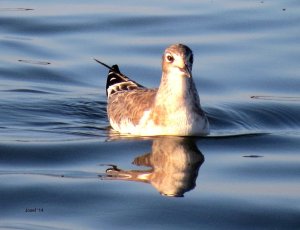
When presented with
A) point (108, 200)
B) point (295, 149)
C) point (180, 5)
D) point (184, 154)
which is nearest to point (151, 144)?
point (184, 154)

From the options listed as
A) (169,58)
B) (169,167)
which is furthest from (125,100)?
(169,167)

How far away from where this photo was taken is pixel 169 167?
1320 cm

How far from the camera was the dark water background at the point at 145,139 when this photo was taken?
11.5m

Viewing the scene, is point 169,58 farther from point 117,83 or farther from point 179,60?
point 117,83

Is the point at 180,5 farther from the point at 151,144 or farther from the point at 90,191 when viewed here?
the point at 90,191

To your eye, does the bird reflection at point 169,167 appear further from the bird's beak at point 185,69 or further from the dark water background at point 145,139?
the bird's beak at point 185,69

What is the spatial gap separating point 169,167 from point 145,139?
1.26m

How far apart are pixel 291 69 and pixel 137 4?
5.40m

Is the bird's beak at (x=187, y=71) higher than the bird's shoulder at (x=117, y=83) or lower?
lower

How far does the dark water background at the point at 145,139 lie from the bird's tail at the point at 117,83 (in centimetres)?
39

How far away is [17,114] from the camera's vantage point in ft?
51.1

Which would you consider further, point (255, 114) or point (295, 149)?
point (255, 114)

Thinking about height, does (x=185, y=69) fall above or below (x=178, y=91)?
above

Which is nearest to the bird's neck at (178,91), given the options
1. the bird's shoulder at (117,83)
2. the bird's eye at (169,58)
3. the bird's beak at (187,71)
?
the bird's eye at (169,58)
